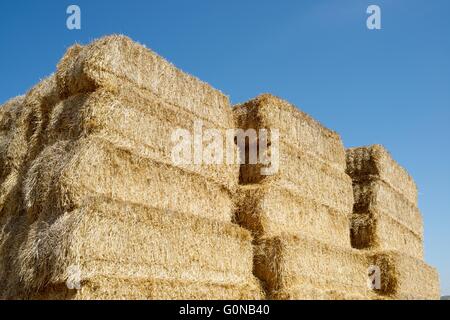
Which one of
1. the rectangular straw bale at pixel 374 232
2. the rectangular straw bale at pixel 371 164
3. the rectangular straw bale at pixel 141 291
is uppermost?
the rectangular straw bale at pixel 371 164

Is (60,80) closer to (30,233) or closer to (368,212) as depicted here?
(30,233)

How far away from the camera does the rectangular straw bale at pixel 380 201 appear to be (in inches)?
543

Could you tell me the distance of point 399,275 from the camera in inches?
488

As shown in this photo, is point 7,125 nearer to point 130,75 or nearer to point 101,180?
point 130,75

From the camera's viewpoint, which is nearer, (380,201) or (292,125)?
(292,125)

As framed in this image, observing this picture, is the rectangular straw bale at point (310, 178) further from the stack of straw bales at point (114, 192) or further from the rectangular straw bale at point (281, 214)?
the stack of straw bales at point (114, 192)

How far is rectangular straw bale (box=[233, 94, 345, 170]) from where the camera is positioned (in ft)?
37.4

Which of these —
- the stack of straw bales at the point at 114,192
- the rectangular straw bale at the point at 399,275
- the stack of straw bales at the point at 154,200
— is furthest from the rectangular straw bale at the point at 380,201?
the stack of straw bales at the point at 114,192

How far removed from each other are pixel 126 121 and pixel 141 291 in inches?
105

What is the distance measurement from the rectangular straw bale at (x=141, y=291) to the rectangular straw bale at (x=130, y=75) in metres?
3.10

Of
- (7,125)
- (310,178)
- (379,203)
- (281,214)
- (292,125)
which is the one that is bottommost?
(281,214)

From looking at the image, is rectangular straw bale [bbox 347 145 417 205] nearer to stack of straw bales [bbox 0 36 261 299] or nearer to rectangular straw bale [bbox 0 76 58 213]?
stack of straw bales [bbox 0 36 261 299]

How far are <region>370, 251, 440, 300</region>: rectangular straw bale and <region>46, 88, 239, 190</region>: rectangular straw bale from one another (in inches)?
185

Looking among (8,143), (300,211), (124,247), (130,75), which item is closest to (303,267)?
(300,211)
